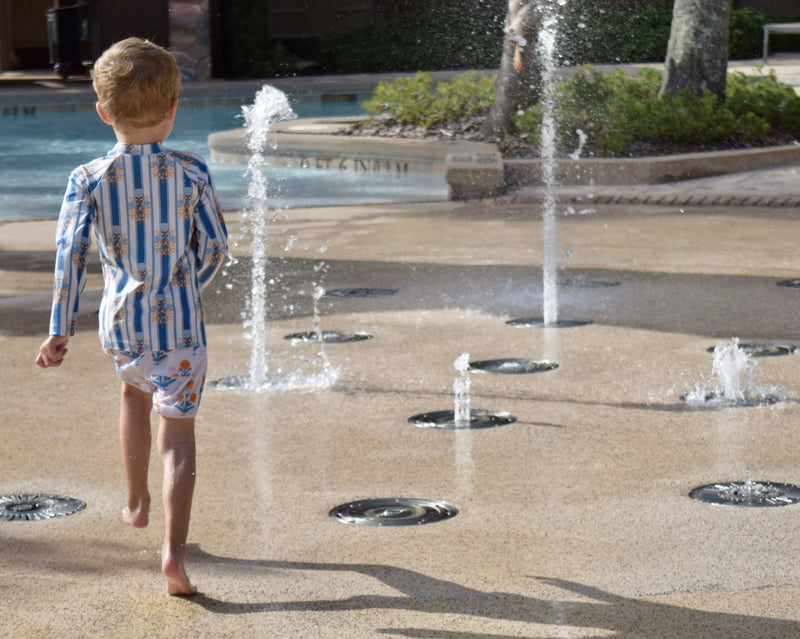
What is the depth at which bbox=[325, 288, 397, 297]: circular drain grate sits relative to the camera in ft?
26.5

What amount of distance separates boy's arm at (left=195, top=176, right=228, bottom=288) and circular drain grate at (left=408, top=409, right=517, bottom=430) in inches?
72.3

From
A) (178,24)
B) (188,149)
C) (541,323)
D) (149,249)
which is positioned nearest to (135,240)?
(149,249)

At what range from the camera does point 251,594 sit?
3629 mm

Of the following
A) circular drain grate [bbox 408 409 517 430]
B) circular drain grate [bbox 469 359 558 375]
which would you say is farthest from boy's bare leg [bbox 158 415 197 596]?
circular drain grate [bbox 469 359 558 375]

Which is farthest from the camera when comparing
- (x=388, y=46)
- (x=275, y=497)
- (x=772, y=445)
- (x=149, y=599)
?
(x=388, y=46)

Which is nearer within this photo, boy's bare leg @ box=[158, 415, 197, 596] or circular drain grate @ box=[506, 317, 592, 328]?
boy's bare leg @ box=[158, 415, 197, 596]

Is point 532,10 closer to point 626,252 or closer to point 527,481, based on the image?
point 626,252

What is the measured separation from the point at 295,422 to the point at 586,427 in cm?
112

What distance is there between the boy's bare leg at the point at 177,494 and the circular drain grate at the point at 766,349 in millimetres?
3413

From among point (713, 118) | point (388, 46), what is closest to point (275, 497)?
point (713, 118)

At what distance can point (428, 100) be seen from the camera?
15.6 meters

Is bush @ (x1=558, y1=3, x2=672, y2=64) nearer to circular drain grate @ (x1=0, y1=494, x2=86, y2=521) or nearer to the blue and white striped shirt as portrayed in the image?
circular drain grate @ (x1=0, y1=494, x2=86, y2=521)

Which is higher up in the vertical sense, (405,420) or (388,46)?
(388,46)

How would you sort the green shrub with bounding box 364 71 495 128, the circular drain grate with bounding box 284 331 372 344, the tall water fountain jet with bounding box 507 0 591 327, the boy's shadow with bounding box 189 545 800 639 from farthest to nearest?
the green shrub with bounding box 364 71 495 128 → the tall water fountain jet with bounding box 507 0 591 327 → the circular drain grate with bounding box 284 331 372 344 → the boy's shadow with bounding box 189 545 800 639
